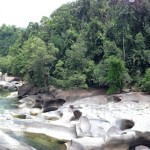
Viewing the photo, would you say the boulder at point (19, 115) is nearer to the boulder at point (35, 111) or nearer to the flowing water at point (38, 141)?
the boulder at point (35, 111)

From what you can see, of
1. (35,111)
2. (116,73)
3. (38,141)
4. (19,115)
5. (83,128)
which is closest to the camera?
(83,128)

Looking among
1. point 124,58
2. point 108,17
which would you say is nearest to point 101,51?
point 124,58

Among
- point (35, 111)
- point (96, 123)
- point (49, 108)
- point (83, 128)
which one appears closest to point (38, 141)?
point (83, 128)

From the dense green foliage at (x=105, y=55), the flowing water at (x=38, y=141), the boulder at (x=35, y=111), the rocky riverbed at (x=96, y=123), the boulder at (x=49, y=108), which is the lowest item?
the boulder at (x=35, y=111)

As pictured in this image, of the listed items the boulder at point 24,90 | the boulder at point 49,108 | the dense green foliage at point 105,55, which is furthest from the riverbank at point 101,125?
the boulder at point 24,90

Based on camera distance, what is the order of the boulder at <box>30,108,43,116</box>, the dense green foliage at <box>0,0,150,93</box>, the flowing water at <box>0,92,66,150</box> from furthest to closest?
the dense green foliage at <box>0,0,150,93</box>
the boulder at <box>30,108,43,116</box>
the flowing water at <box>0,92,66,150</box>

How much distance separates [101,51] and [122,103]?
741 inches

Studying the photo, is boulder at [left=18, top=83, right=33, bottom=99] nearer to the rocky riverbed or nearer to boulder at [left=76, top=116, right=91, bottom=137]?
the rocky riverbed

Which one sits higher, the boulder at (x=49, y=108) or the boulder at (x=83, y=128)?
the boulder at (x=83, y=128)

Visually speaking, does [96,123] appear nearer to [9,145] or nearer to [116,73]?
[9,145]

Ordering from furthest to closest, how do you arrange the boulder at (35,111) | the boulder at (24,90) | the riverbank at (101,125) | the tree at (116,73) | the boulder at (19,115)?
the boulder at (24,90)
the tree at (116,73)
the boulder at (35,111)
the boulder at (19,115)
the riverbank at (101,125)

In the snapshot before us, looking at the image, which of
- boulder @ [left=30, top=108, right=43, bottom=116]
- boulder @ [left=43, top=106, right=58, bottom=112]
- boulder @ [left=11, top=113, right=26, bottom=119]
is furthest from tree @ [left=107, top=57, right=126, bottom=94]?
boulder @ [left=11, top=113, right=26, bottom=119]

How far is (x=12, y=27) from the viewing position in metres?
144

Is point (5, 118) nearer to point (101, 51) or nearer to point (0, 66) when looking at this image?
point (101, 51)
